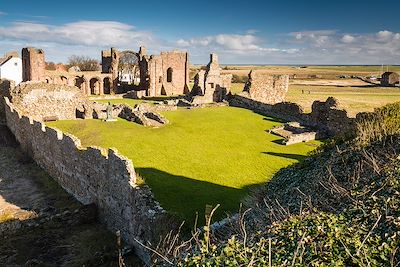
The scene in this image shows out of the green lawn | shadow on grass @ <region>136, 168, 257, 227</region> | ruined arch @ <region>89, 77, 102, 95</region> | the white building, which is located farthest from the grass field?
the white building

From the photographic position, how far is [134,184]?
1145cm

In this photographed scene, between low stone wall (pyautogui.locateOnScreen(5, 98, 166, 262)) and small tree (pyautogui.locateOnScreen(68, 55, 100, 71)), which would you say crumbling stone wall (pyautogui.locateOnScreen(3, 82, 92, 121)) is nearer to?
low stone wall (pyautogui.locateOnScreen(5, 98, 166, 262))

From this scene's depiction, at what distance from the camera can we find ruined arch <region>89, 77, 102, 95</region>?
52691 millimetres

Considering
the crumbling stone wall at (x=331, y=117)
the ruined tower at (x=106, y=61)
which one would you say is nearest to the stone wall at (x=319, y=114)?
the crumbling stone wall at (x=331, y=117)

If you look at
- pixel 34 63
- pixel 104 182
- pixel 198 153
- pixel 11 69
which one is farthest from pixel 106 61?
pixel 104 182

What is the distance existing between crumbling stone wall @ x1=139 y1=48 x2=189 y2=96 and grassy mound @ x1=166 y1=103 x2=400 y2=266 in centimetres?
4112

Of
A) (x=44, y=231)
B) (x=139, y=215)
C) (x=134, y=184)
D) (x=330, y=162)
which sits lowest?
(x=44, y=231)

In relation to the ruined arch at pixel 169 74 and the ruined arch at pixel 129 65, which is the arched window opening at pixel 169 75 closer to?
the ruined arch at pixel 169 74

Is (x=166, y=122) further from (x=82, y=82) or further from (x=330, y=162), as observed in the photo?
(x=82, y=82)

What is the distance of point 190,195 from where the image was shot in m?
12.9

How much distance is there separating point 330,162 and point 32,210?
10.8 m

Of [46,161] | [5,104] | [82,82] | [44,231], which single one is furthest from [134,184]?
[82,82]

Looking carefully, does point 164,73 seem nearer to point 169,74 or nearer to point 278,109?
point 169,74

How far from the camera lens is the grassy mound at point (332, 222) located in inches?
216
